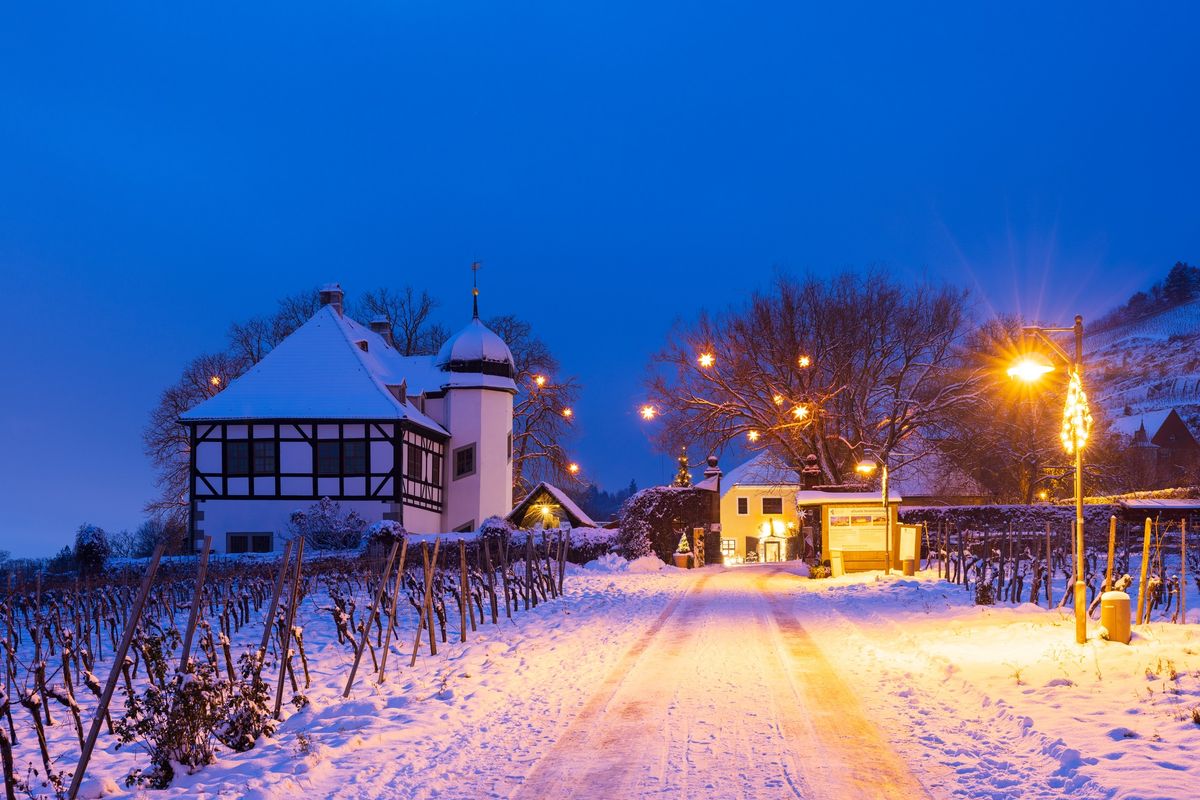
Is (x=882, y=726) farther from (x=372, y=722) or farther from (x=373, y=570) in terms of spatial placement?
(x=373, y=570)

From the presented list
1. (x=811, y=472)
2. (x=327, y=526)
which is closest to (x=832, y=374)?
(x=811, y=472)

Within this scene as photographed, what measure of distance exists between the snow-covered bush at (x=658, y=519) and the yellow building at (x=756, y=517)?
2496cm

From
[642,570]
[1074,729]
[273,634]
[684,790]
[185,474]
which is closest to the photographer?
[684,790]

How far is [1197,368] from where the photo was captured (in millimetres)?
134500

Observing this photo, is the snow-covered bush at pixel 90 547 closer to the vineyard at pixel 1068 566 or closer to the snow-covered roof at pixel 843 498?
the snow-covered roof at pixel 843 498

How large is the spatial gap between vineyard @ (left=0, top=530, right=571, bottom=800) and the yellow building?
42553mm

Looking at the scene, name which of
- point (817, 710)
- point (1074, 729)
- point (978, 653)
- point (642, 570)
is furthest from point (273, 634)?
point (642, 570)

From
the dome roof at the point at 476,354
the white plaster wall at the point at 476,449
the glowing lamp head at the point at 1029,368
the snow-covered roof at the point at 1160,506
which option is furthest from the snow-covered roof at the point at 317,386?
the snow-covered roof at the point at 1160,506

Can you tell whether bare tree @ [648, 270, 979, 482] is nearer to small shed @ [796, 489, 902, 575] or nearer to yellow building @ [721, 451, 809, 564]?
small shed @ [796, 489, 902, 575]

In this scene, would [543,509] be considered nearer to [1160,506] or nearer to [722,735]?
[1160,506]

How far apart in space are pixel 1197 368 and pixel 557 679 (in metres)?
149

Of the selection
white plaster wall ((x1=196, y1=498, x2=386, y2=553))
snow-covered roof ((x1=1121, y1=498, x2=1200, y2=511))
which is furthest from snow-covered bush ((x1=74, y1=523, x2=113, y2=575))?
snow-covered roof ((x1=1121, y1=498, x2=1200, y2=511))

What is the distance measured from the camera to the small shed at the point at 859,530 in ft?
96.2

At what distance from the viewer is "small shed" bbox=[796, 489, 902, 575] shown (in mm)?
29312
